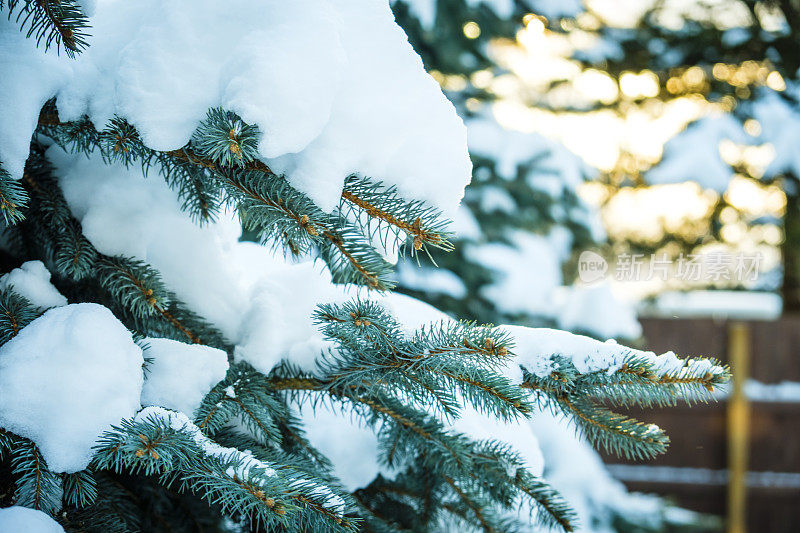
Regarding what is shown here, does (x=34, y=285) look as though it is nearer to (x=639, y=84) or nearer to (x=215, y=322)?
(x=215, y=322)

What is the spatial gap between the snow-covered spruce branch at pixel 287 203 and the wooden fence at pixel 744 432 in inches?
153

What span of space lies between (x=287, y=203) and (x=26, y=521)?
0.37 m

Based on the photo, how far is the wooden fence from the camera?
13.3 feet

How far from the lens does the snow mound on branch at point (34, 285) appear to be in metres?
0.69

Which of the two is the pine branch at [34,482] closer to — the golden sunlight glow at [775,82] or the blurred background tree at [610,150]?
the blurred background tree at [610,150]

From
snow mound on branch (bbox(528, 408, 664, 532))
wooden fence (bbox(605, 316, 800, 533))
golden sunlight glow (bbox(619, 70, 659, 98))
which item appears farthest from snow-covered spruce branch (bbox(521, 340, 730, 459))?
golden sunlight glow (bbox(619, 70, 659, 98))

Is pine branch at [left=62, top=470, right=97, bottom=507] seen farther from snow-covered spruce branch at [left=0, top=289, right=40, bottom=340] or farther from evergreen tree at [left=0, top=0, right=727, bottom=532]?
snow-covered spruce branch at [left=0, top=289, right=40, bottom=340]

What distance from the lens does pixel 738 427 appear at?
4012 mm

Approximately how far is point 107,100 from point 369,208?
30 cm

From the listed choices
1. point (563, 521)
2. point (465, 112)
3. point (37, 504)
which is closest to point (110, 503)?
point (37, 504)

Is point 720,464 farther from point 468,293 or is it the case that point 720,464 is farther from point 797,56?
point 797,56

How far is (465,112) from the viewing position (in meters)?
2.63

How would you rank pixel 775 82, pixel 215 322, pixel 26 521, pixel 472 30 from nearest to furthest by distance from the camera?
pixel 26 521, pixel 215 322, pixel 472 30, pixel 775 82

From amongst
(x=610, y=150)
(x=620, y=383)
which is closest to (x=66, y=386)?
(x=620, y=383)
